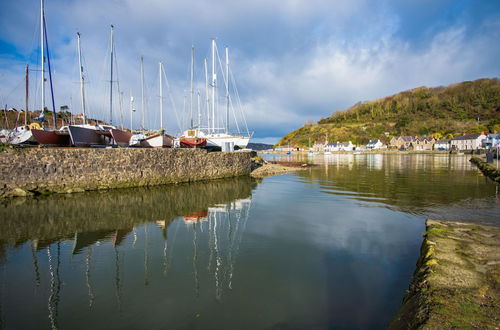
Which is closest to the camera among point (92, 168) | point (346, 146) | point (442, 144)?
point (92, 168)

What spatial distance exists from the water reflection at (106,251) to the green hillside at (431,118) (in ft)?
513

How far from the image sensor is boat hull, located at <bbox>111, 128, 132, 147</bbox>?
993 inches

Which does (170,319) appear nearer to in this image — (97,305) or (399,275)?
(97,305)

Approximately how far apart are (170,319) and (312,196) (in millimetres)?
13414

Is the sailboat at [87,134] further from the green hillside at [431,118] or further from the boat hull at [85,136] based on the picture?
the green hillside at [431,118]

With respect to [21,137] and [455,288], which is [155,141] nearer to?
[21,137]

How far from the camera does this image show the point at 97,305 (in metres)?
5.31

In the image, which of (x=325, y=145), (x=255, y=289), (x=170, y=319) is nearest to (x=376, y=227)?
(x=255, y=289)

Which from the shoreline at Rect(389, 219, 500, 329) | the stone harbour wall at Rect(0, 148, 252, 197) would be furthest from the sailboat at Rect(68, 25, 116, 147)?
the shoreline at Rect(389, 219, 500, 329)

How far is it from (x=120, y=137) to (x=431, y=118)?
612 ft

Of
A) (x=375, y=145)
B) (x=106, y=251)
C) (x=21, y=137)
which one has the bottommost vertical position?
(x=106, y=251)

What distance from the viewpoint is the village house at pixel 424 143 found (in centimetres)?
12412

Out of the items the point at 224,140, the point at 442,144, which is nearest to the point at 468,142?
the point at 442,144

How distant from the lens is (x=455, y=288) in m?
4.21
